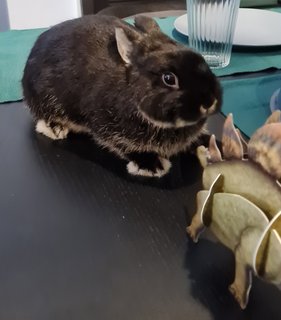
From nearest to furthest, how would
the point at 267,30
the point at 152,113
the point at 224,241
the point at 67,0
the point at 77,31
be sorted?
the point at 224,241 → the point at 152,113 → the point at 77,31 → the point at 267,30 → the point at 67,0

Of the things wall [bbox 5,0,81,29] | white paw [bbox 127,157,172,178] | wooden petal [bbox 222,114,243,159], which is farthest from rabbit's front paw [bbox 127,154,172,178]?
wall [bbox 5,0,81,29]

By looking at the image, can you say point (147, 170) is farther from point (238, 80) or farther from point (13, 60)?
point (13, 60)

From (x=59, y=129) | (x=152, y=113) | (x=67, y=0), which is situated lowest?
(x=67, y=0)

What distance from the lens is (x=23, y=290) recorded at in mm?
502

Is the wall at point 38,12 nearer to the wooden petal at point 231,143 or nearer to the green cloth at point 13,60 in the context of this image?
the green cloth at point 13,60

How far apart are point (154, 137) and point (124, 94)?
7cm

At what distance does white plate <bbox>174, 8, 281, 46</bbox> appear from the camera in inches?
42.4

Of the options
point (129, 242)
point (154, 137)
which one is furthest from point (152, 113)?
point (129, 242)

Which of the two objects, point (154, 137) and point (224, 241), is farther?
point (154, 137)

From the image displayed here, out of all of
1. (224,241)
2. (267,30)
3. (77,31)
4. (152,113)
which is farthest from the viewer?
(267,30)

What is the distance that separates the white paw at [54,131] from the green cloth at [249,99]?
0.93ft

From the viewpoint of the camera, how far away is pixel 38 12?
221cm

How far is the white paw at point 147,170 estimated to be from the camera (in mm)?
680

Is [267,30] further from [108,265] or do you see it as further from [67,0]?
[67,0]
